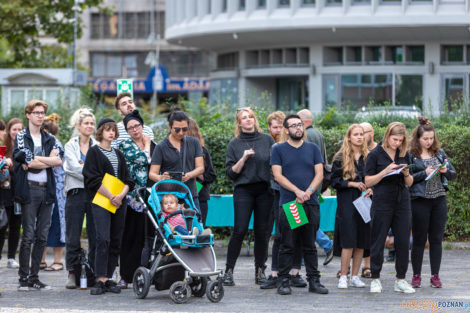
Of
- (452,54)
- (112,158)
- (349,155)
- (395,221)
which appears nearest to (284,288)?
(395,221)

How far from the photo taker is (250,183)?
1078cm

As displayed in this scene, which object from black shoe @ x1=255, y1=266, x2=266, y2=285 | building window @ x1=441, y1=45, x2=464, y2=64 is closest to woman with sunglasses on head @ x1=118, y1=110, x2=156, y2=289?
black shoe @ x1=255, y1=266, x2=266, y2=285

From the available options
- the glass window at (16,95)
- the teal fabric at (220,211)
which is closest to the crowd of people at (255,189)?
the teal fabric at (220,211)

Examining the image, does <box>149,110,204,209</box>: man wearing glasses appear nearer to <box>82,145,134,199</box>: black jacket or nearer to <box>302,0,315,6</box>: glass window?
<box>82,145,134,199</box>: black jacket

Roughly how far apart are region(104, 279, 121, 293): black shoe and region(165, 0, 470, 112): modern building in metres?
33.2

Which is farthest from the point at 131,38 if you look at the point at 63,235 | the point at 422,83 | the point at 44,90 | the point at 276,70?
the point at 63,235

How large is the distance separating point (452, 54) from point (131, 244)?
40.2 metres

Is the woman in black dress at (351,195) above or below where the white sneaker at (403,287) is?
above

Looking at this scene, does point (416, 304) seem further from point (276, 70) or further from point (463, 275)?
point (276, 70)

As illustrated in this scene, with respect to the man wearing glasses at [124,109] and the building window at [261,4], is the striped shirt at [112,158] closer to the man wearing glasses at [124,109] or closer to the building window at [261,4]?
the man wearing glasses at [124,109]

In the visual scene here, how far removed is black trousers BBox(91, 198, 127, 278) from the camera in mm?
10250

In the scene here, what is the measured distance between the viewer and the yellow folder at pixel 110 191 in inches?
403

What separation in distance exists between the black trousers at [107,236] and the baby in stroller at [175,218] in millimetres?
596

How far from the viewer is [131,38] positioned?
250ft
